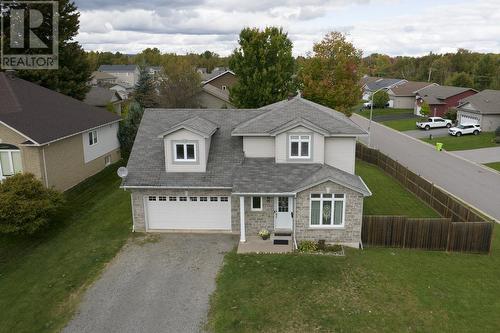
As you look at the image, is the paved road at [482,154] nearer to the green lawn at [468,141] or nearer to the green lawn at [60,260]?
the green lawn at [468,141]

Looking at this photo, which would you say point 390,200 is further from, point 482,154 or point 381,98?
point 381,98

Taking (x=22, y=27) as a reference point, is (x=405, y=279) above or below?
below

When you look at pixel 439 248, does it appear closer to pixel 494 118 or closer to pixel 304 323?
pixel 304 323

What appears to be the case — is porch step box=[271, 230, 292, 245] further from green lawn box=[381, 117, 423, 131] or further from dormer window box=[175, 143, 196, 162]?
green lawn box=[381, 117, 423, 131]

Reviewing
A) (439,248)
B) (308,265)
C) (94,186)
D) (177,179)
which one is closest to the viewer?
(308,265)

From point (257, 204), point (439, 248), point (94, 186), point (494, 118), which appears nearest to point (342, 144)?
point (257, 204)

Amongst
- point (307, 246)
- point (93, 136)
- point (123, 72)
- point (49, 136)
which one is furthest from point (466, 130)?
point (123, 72)

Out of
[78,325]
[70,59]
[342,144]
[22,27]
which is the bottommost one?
[78,325]
